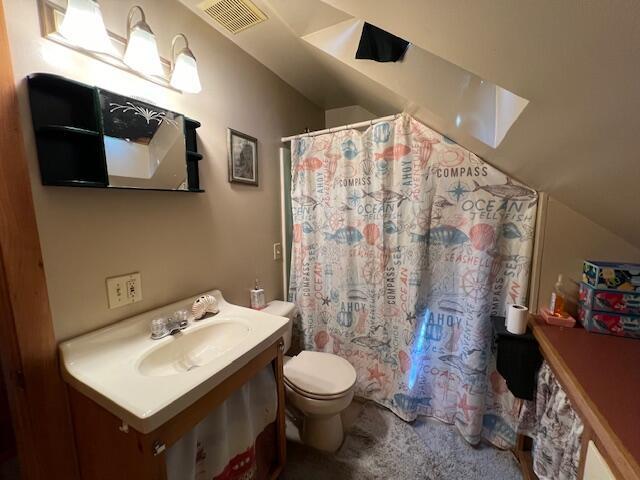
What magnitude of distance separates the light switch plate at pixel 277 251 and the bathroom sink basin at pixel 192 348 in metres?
0.76

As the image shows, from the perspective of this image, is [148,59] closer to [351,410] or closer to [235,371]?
[235,371]

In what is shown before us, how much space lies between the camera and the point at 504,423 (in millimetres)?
1388

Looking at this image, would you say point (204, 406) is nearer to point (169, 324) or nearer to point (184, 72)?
point (169, 324)

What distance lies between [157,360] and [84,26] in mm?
1187

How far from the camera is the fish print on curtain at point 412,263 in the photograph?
4.36 feet

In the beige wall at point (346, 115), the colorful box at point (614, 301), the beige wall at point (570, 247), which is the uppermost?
the beige wall at point (346, 115)

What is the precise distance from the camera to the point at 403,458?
1.35 meters

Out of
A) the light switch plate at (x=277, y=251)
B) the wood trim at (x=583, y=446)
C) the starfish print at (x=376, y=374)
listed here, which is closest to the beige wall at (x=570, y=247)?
the wood trim at (x=583, y=446)

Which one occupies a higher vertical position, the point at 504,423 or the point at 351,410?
the point at 504,423

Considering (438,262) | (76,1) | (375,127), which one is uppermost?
(76,1)

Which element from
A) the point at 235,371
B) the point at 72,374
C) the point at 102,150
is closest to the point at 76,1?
the point at 102,150

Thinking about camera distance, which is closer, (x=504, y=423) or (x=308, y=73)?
(x=504, y=423)

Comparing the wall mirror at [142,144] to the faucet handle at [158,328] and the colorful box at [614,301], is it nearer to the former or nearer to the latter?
Answer: the faucet handle at [158,328]

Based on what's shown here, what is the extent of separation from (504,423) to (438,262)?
3.06ft
